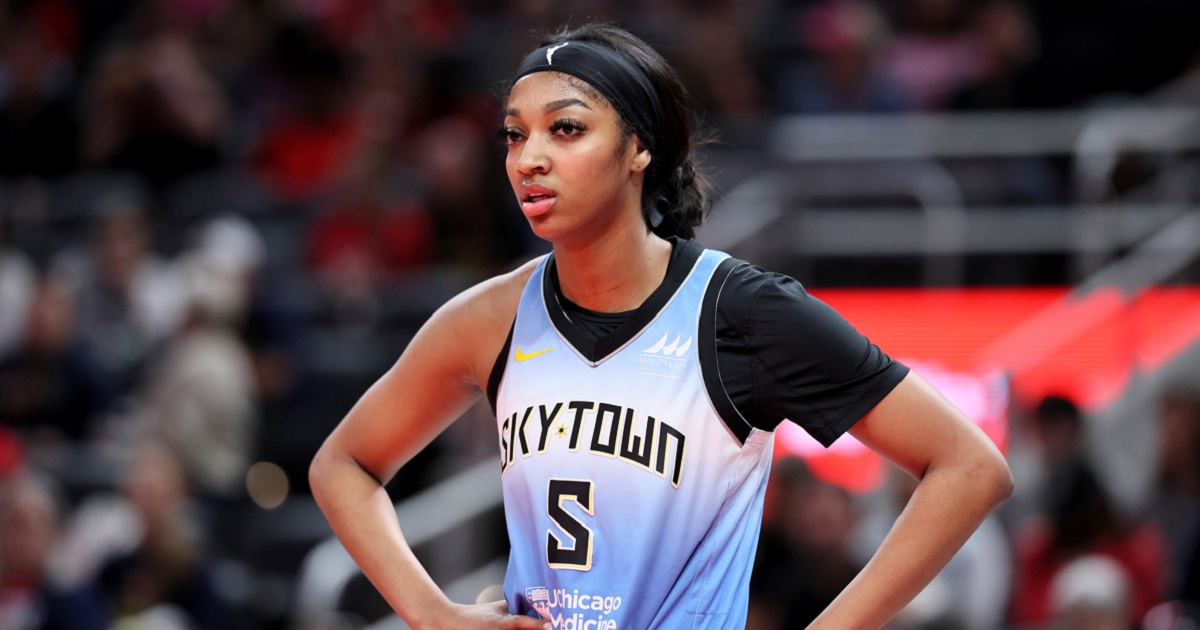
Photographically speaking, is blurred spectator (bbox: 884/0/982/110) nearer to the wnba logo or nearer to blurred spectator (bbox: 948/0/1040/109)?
blurred spectator (bbox: 948/0/1040/109)

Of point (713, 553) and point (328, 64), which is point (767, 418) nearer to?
point (713, 553)

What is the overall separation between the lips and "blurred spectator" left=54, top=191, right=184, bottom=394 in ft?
22.0

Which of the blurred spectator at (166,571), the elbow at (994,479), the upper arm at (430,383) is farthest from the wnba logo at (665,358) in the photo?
the blurred spectator at (166,571)

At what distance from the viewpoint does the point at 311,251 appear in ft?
33.0

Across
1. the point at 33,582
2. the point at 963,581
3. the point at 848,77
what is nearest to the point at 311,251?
the point at 33,582

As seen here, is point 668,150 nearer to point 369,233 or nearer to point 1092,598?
point 1092,598

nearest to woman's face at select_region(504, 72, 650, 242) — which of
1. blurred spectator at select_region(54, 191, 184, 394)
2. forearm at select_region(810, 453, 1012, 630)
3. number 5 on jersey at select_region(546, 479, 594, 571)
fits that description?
number 5 on jersey at select_region(546, 479, 594, 571)

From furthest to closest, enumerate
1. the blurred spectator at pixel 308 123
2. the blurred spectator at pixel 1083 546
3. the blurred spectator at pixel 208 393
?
the blurred spectator at pixel 308 123
the blurred spectator at pixel 208 393
the blurred spectator at pixel 1083 546

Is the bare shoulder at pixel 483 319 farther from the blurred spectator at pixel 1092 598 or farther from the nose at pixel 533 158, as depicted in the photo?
the blurred spectator at pixel 1092 598

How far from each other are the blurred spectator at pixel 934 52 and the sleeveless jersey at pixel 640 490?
24.2 feet

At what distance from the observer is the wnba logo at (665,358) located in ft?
9.69

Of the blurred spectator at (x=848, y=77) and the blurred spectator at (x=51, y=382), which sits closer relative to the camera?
the blurred spectator at (x=51, y=382)

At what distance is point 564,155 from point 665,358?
1.34 ft

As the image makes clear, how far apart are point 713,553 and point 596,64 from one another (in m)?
0.90
